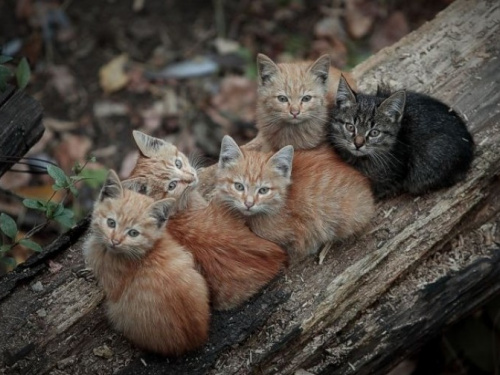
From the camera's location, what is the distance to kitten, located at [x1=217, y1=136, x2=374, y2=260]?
3.85 metres

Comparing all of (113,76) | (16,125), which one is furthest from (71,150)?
(16,125)

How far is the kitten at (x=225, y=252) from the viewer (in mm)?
3625

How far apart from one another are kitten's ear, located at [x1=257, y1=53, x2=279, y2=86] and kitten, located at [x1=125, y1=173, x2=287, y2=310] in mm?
973

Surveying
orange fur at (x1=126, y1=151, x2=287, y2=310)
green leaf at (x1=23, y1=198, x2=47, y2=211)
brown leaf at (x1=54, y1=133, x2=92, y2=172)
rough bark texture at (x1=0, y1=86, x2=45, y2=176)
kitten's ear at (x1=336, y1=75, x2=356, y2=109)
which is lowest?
brown leaf at (x1=54, y1=133, x2=92, y2=172)

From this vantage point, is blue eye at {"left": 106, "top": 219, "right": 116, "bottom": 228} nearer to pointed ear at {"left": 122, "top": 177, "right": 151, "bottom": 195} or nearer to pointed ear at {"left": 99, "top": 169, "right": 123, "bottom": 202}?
pointed ear at {"left": 99, "top": 169, "right": 123, "bottom": 202}

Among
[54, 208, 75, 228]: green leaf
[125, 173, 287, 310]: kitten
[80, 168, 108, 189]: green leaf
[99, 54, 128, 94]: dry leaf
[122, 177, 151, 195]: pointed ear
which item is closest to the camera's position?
[125, 173, 287, 310]: kitten

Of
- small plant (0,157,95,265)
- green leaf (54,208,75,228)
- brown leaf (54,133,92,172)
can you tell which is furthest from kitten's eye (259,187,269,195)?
brown leaf (54,133,92,172)

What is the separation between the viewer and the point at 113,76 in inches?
261

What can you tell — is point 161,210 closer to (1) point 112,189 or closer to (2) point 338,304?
(1) point 112,189

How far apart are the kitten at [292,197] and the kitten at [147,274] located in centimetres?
52

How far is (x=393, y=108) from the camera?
4.03 meters

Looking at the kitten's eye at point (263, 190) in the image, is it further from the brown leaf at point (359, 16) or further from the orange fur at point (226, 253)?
the brown leaf at point (359, 16)

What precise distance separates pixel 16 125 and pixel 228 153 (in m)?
1.31

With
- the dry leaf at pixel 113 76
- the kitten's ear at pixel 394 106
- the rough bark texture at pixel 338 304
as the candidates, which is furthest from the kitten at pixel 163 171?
the dry leaf at pixel 113 76
